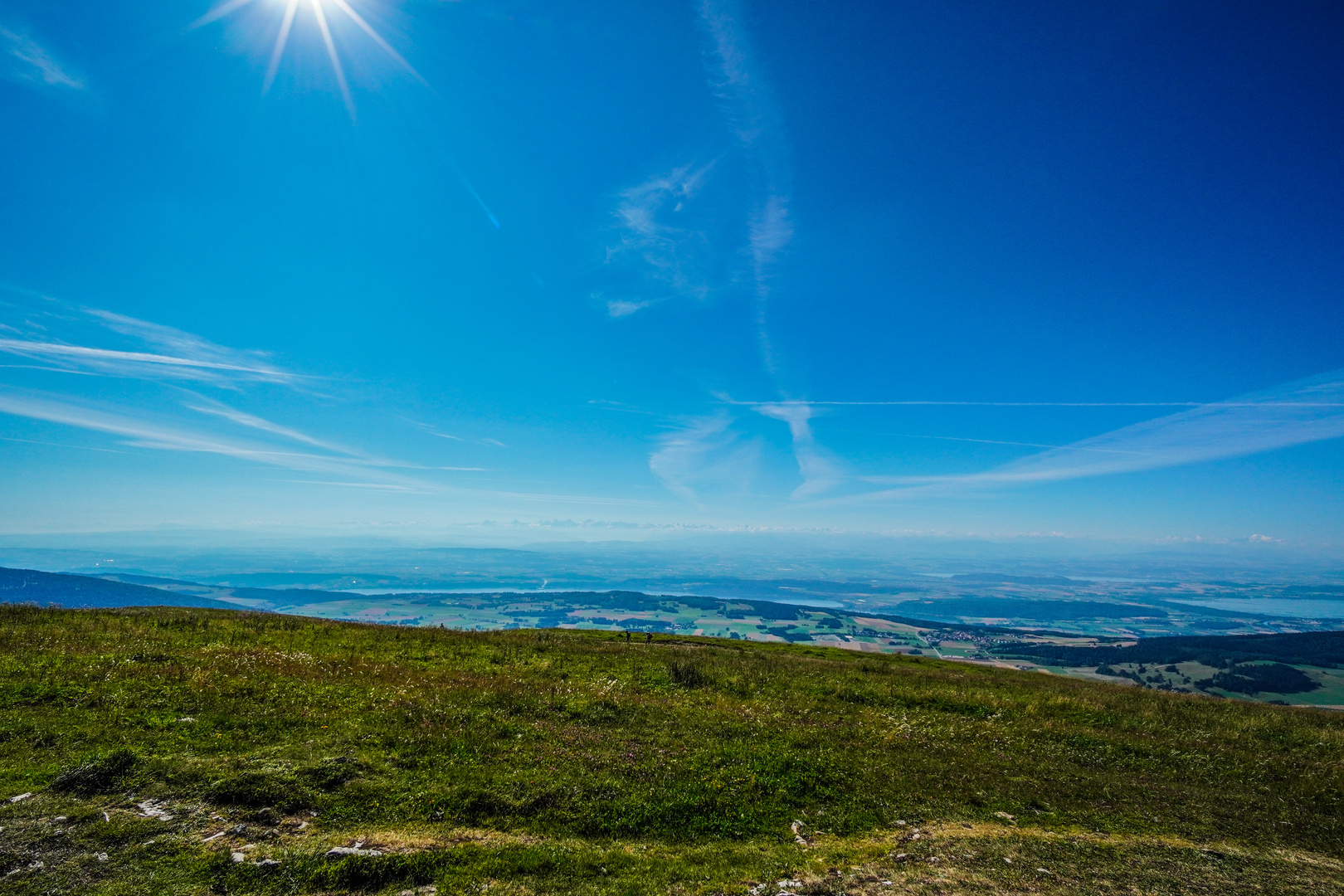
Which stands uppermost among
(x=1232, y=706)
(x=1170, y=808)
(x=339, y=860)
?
(x=339, y=860)

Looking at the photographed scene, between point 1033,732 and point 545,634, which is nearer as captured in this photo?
point 1033,732

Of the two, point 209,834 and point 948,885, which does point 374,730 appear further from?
point 948,885

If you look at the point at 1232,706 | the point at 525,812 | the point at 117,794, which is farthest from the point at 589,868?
the point at 1232,706

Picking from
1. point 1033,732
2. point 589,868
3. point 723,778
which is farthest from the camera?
point 1033,732

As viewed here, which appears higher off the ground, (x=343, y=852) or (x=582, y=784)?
(x=343, y=852)

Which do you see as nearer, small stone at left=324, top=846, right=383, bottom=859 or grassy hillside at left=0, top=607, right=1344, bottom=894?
small stone at left=324, top=846, right=383, bottom=859

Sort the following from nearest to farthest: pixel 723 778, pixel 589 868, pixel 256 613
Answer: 1. pixel 589 868
2. pixel 723 778
3. pixel 256 613

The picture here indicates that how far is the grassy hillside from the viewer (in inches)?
382

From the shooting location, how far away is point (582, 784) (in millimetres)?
13328

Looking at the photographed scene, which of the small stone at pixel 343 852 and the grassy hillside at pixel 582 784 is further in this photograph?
the grassy hillside at pixel 582 784

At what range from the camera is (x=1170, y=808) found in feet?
48.6

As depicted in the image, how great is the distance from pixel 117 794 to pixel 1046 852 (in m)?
20.5

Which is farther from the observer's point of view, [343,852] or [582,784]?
[582,784]

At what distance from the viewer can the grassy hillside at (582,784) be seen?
9.70 metres
